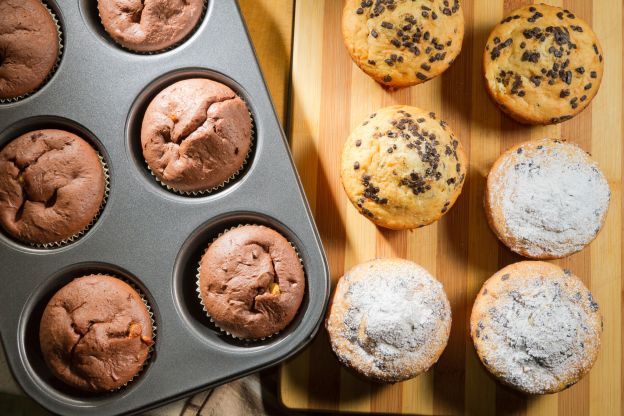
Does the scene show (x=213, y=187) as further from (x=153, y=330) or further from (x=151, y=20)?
(x=151, y=20)

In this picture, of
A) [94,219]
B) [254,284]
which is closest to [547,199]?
→ [254,284]

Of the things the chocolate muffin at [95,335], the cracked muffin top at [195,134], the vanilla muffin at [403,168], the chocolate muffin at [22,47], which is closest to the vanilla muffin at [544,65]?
the vanilla muffin at [403,168]

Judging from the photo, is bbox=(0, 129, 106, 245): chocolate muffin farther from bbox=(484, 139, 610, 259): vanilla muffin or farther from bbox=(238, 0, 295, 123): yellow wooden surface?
bbox=(484, 139, 610, 259): vanilla muffin

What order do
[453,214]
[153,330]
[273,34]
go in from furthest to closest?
[273,34] → [453,214] → [153,330]

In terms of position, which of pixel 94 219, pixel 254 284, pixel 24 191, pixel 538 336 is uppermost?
pixel 24 191

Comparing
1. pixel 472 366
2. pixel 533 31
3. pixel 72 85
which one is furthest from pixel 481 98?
pixel 72 85

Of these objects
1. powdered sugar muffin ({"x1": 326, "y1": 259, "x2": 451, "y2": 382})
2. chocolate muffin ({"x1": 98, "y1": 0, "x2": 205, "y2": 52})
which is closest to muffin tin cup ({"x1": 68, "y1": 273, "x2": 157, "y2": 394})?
powdered sugar muffin ({"x1": 326, "y1": 259, "x2": 451, "y2": 382})
